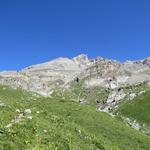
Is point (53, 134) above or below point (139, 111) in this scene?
below

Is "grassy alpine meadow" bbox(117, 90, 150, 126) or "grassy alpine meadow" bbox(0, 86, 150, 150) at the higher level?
"grassy alpine meadow" bbox(117, 90, 150, 126)

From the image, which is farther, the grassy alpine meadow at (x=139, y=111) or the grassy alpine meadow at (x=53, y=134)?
the grassy alpine meadow at (x=139, y=111)

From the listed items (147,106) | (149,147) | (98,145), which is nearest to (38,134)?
(98,145)

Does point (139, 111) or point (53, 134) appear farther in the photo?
point (139, 111)

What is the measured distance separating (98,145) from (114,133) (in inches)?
531

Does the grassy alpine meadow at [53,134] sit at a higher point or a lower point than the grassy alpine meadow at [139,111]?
lower

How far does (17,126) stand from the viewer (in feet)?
97.8

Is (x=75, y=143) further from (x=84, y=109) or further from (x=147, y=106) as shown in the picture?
(x=147, y=106)

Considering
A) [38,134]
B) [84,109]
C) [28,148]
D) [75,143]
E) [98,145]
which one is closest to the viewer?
[28,148]

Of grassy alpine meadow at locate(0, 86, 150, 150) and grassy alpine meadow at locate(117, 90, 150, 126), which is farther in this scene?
grassy alpine meadow at locate(117, 90, 150, 126)

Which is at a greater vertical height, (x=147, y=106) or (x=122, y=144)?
(x=147, y=106)

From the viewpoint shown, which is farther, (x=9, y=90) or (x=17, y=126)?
(x=9, y=90)

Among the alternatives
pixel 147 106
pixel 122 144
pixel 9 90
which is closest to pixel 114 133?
pixel 122 144

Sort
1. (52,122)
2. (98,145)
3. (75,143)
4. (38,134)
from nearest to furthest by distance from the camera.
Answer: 1. (38,134)
2. (75,143)
3. (98,145)
4. (52,122)
